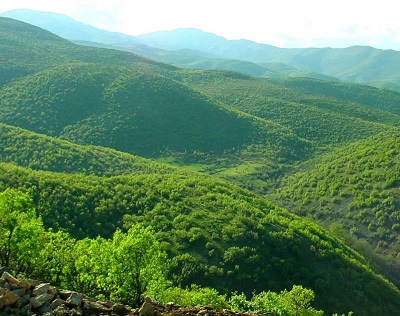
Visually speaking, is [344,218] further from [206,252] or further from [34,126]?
[34,126]

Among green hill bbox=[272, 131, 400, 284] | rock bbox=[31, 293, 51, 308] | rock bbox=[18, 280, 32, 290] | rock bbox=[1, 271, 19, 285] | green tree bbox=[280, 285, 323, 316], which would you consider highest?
rock bbox=[1, 271, 19, 285]

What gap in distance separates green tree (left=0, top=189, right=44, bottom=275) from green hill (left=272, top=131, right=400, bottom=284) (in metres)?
77.3

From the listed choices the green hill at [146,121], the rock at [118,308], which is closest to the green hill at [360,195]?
the green hill at [146,121]

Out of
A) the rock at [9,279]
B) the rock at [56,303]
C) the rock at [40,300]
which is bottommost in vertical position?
the rock at [56,303]

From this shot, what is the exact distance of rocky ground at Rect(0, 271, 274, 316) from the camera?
19953 mm

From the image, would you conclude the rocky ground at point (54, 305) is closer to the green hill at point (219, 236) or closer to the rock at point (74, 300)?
the rock at point (74, 300)

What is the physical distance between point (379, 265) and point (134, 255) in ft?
243

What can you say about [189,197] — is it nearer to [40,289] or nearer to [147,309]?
[147,309]

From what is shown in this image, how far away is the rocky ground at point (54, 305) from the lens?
65.5 ft

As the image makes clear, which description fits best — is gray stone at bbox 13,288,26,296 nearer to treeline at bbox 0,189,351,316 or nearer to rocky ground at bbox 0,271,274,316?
rocky ground at bbox 0,271,274,316

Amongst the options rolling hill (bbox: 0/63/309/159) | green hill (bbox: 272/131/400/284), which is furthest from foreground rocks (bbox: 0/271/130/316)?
rolling hill (bbox: 0/63/309/159)

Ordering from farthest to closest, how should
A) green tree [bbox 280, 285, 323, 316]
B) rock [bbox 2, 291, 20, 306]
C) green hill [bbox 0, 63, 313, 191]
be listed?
1. green hill [bbox 0, 63, 313, 191]
2. green tree [bbox 280, 285, 323, 316]
3. rock [bbox 2, 291, 20, 306]

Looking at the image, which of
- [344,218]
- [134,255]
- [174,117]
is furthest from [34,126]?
[134,255]

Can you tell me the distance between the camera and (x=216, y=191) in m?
88.9
